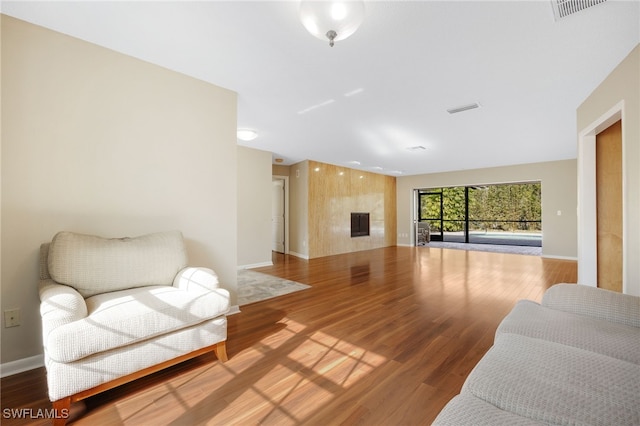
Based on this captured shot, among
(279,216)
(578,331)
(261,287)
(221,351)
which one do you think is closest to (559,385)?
(578,331)

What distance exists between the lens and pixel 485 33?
1.95 m

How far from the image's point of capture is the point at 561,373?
981mm

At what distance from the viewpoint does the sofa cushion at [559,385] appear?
0.81 metres

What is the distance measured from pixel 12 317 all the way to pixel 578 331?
11.4 feet

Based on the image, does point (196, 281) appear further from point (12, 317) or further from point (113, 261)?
point (12, 317)

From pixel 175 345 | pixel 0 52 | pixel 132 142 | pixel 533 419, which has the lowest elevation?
pixel 175 345

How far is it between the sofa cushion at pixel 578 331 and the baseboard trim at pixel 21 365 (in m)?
3.04

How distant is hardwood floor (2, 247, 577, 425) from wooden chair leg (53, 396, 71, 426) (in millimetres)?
62

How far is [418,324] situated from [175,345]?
2.11 m

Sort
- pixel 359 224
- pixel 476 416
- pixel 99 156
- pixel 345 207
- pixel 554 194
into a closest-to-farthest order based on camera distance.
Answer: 1. pixel 476 416
2. pixel 99 156
3. pixel 554 194
4. pixel 345 207
5. pixel 359 224

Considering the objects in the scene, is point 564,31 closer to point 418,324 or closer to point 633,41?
point 633,41

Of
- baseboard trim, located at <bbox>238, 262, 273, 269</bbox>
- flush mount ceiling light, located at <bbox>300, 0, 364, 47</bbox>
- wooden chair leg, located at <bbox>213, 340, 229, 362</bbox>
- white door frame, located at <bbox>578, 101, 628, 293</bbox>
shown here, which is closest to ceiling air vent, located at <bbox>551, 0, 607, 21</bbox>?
flush mount ceiling light, located at <bbox>300, 0, 364, 47</bbox>

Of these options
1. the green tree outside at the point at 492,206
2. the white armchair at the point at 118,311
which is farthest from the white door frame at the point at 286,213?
the green tree outside at the point at 492,206

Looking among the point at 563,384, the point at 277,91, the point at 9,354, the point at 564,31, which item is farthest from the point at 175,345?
the point at 564,31
